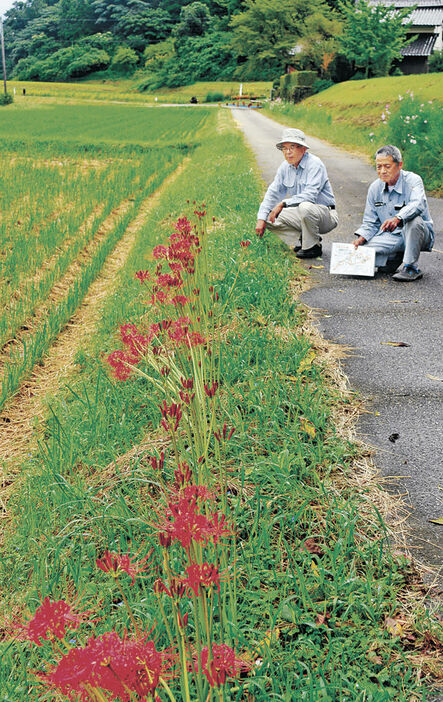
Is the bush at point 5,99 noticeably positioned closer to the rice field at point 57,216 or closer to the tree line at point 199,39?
the tree line at point 199,39

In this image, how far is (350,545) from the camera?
6.77 ft

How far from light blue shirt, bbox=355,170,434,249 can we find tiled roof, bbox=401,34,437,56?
130ft

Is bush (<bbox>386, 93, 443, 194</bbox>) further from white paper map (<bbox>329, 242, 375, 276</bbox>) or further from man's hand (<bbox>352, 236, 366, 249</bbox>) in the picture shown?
white paper map (<bbox>329, 242, 375, 276</bbox>)

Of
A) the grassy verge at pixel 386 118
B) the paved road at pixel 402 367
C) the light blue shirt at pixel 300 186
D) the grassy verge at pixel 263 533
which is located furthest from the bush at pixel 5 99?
the grassy verge at pixel 263 533

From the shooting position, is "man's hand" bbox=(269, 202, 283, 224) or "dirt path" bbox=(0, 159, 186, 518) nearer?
"dirt path" bbox=(0, 159, 186, 518)

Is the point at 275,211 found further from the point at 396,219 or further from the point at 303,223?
the point at 396,219

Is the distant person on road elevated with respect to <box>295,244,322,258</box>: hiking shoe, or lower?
elevated

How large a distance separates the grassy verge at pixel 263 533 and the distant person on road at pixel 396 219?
188 centimetres

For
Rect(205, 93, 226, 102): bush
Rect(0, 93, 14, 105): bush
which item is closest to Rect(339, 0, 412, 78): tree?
Rect(205, 93, 226, 102): bush

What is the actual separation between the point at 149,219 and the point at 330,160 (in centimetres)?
657

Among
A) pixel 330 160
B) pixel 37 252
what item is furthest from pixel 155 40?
pixel 37 252

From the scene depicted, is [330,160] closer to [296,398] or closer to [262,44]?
[296,398]

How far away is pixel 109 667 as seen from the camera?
933 mm

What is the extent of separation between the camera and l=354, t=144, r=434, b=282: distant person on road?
486 centimetres
